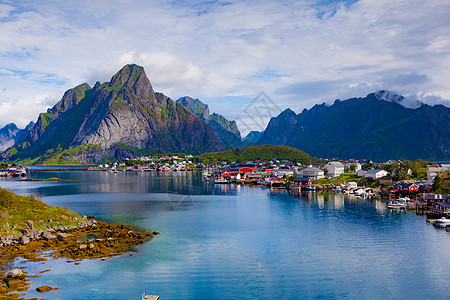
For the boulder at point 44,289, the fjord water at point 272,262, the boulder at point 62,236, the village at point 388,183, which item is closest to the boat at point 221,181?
the village at point 388,183

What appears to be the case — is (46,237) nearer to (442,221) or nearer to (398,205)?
(442,221)

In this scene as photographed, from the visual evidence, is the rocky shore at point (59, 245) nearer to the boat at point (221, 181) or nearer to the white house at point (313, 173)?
the white house at point (313, 173)

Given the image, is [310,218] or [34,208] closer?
[34,208]

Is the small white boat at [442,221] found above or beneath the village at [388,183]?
beneath

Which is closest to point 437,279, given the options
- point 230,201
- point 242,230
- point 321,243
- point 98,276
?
point 321,243

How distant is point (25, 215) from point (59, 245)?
35.2 ft

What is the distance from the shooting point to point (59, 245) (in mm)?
44188

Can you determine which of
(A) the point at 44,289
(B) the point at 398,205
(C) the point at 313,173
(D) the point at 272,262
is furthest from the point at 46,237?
(C) the point at 313,173

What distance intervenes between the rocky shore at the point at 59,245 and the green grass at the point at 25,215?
132 cm

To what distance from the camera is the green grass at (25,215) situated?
46.8 metres

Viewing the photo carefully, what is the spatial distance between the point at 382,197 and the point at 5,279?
295 ft

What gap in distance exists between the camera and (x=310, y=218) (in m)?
Answer: 65.2

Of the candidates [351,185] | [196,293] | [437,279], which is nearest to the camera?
[196,293]

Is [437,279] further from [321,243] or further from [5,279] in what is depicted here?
[5,279]
